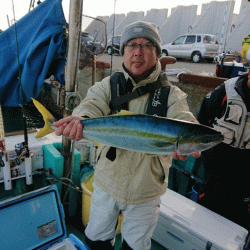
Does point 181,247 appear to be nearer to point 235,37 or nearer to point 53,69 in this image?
point 53,69

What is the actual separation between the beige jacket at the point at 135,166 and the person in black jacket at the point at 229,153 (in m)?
1.23

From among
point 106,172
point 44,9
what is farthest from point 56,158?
point 44,9

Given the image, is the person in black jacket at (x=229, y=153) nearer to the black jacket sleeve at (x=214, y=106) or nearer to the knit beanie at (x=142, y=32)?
the black jacket sleeve at (x=214, y=106)

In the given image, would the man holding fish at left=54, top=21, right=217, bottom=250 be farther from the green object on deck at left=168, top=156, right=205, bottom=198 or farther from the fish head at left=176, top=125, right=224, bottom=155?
the green object on deck at left=168, top=156, right=205, bottom=198

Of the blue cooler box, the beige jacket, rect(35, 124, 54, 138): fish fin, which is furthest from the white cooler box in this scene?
rect(35, 124, 54, 138): fish fin

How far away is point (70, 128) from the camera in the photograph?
73.4 inches

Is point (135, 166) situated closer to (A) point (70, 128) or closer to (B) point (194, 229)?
(A) point (70, 128)

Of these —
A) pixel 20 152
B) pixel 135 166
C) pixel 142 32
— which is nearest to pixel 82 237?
pixel 20 152

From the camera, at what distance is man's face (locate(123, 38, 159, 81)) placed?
2211 mm

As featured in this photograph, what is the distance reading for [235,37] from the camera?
23.3 metres

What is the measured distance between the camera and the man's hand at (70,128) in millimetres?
1863

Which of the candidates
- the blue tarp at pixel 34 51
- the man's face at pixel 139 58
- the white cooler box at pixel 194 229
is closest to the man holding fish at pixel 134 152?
the man's face at pixel 139 58

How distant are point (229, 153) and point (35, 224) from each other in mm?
2995

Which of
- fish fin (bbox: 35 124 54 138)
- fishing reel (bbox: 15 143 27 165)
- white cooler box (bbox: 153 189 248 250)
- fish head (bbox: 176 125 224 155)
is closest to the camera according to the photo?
fish head (bbox: 176 125 224 155)
